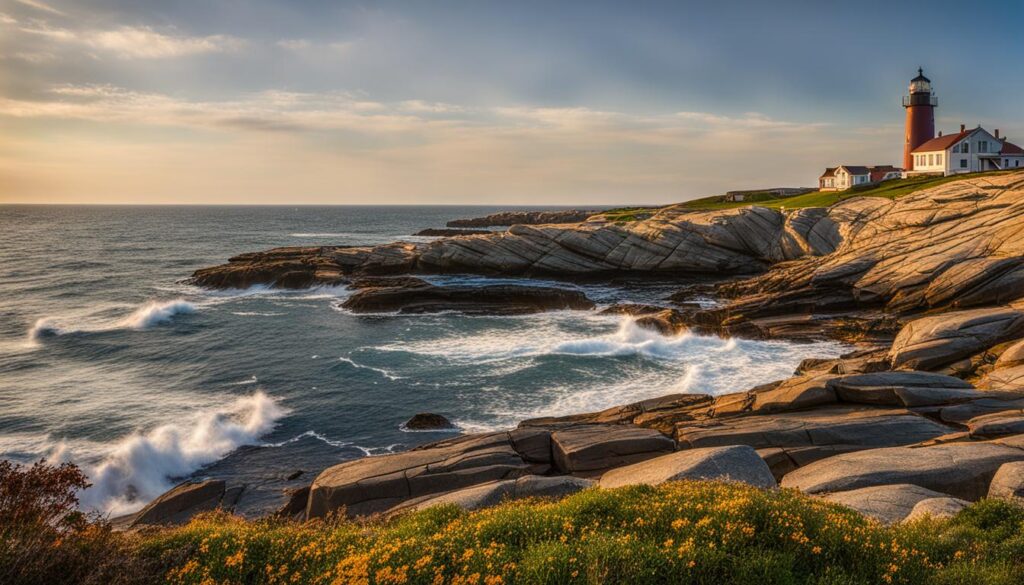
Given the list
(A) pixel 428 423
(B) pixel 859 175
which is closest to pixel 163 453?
(A) pixel 428 423

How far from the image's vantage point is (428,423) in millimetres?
27047

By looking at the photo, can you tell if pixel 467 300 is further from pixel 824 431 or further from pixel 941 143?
pixel 941 143

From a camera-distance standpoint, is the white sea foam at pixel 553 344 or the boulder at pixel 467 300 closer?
the white sea foam at pixel 553 344

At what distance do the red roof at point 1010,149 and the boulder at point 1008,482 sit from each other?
10023 cm

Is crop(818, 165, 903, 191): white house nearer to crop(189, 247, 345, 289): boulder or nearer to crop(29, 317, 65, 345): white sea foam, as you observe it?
crop(189, 247, 345, 289): boulder

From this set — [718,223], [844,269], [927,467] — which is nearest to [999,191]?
[844,269]

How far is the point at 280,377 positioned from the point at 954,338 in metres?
36.3

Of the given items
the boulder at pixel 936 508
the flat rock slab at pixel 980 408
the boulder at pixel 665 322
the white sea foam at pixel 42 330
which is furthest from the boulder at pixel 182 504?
the white sea foam at pixel 42 330

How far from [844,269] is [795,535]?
4497 cm

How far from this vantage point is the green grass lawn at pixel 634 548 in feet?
23.4

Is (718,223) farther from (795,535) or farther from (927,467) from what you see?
(795,535)

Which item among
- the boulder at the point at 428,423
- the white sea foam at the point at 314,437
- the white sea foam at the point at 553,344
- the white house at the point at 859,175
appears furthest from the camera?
the white house at the point at 859,175

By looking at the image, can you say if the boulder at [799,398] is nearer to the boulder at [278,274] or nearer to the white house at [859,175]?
the boulder at [278,274]

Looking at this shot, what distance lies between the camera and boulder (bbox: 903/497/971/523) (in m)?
10.2
